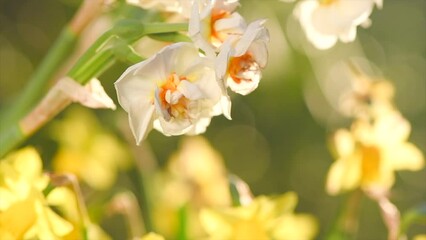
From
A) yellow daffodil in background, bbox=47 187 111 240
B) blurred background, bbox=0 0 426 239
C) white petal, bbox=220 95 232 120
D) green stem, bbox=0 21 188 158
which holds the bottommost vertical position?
blurred background, bbox=0 0 426 239

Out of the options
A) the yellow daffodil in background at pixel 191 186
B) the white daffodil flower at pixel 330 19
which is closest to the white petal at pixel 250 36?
the white daffodil flower at pixel 330 19

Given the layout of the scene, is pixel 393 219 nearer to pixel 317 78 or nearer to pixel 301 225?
pixel 301 225

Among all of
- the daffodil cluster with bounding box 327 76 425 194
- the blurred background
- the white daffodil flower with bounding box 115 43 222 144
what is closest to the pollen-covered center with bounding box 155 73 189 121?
the white daffodil flower with bounding box 115 43 222 144

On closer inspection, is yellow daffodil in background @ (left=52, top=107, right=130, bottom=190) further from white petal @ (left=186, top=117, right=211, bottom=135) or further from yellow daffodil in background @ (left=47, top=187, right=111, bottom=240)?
white petal @ (left=186, top=117, right=211, bottom=135)

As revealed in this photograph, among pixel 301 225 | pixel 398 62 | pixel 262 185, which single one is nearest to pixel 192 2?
pixel 301 225

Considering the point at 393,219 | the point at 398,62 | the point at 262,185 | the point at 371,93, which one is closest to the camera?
the point at 393,219

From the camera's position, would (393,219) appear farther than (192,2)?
Yes
